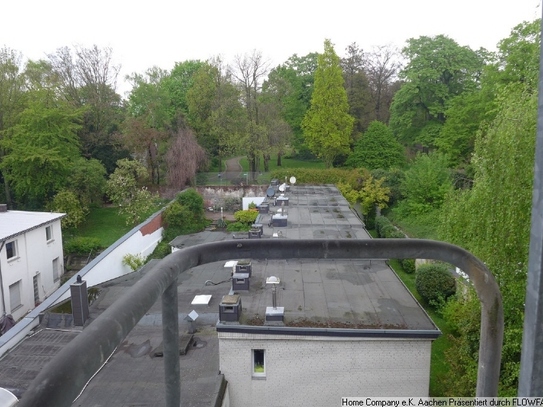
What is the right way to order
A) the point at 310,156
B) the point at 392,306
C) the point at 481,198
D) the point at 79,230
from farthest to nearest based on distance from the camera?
the point at 310,156 → the point at 79,230 → the point at 392,306 → the point at 481,198

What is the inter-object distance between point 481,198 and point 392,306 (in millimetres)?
2686

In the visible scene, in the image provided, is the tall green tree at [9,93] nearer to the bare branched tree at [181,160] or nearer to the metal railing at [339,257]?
the bare branched tree at [181,160]

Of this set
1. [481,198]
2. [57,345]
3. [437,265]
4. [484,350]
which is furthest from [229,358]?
[437,265]

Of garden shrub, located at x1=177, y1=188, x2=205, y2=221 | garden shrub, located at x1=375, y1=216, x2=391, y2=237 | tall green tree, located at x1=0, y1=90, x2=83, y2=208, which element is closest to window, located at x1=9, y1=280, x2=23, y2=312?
tall green tree, located at x1=0, y1=90, x2=83, y2=208

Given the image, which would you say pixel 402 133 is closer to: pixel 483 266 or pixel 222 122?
pixel 222 122

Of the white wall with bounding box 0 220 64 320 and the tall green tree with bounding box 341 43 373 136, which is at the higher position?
the tall green tree with bounding box 341 43 373 136

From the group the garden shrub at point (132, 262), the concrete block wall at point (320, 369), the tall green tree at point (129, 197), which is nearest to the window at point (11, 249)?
the garden shrub at point (132, 262)

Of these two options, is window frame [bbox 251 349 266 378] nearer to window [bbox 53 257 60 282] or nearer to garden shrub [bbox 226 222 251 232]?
window [bbox 53 257 60 282]

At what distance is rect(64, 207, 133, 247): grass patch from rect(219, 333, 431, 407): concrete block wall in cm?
1627

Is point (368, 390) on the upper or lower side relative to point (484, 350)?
lower

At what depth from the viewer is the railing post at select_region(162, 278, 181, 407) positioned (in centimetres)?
150

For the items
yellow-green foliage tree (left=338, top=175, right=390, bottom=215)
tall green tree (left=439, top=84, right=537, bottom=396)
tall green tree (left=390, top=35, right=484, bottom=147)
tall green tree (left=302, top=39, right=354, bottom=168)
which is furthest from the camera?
tall green tree (left=302, top=39, right=354, bottom=168)

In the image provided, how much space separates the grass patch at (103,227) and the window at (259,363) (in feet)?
53.3

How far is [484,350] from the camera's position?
1638 mm
